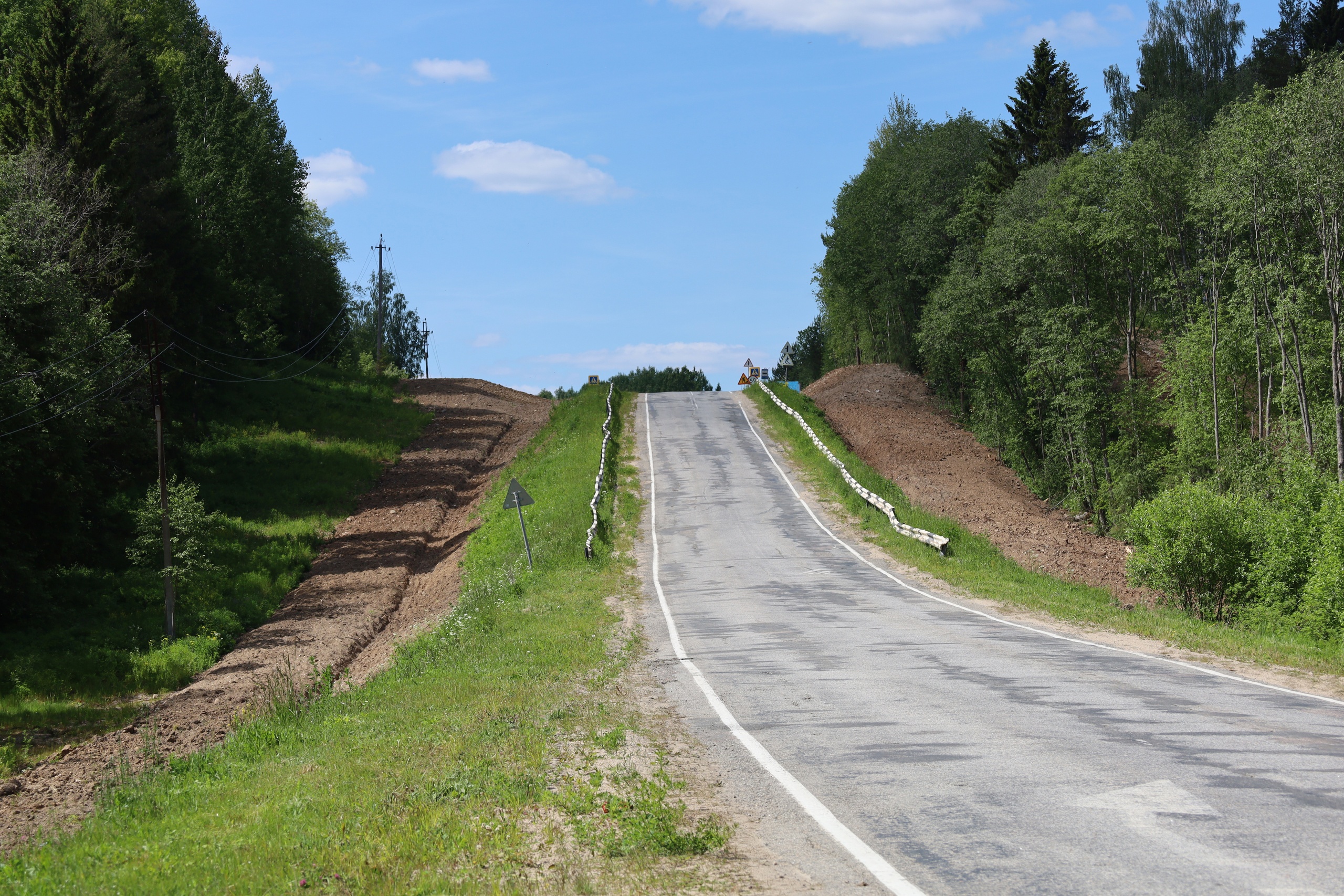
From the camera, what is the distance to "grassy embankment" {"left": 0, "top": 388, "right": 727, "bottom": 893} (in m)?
6.14

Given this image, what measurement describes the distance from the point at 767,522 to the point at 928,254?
94.5 ft

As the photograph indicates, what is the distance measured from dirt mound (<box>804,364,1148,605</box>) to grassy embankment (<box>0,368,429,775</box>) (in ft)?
73.5

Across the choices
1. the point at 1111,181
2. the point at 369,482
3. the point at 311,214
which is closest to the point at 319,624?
the point at 369,482

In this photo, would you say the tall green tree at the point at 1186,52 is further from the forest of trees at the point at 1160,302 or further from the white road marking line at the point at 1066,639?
the white road marking line at the point at 1066,639

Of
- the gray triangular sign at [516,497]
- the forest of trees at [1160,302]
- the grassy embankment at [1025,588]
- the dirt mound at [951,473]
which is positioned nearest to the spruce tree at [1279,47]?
the forest of trees at [1160,302]

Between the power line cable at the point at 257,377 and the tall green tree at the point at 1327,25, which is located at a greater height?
the tall green tree at the point at 1327,25

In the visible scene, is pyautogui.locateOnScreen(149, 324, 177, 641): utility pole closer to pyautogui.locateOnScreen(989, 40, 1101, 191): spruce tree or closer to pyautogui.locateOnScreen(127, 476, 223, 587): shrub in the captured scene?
pyautogui.locateOnScreen(127, 476, 223, 587): shrub

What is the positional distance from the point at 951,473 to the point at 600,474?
48.8 feet

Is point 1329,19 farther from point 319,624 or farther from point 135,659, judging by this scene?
point 135,659

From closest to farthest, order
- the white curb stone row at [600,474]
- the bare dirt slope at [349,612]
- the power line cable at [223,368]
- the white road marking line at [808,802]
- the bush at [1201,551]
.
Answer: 1. the white road marking line at [808,802]
2. the bare dirt slope at [349,612]
3. the bush at [1201,551]
4. the white curb stone row at [600,474]
5. the power line cable at [223,368]

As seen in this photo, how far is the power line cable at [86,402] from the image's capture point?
2490 centimetres

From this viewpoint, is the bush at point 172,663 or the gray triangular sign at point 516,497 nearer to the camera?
the bush at point 172,663

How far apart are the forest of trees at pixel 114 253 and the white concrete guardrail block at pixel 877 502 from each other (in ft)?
51.3

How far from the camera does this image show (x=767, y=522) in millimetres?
31906
